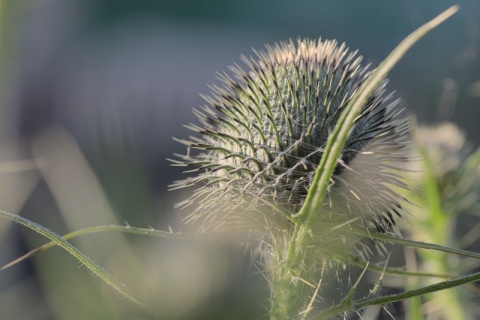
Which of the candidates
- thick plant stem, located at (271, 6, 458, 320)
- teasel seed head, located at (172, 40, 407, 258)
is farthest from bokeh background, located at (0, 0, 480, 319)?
thick plant stem, located at (271, 6, 458, 320)

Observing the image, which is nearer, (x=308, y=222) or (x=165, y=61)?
(x=308, y=222)

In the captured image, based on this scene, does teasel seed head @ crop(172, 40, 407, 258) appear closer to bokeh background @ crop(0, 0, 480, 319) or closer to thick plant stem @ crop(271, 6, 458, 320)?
thick plant stem @ crop(271, 6, 458, 320)

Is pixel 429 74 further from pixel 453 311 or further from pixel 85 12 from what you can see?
pixel 453 311

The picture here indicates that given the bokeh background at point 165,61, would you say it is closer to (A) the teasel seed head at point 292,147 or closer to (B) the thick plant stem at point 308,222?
(A) the teasel seed head at point 292,147

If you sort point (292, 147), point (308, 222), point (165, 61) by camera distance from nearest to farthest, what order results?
point (308, 222), point (292, 147), point (165, 61)

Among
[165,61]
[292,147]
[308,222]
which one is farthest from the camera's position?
[165,61]

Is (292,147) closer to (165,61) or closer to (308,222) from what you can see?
(308,222)

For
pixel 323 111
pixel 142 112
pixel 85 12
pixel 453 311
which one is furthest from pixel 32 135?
pixel 323 111

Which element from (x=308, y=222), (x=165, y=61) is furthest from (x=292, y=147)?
(x=165, y=61)
